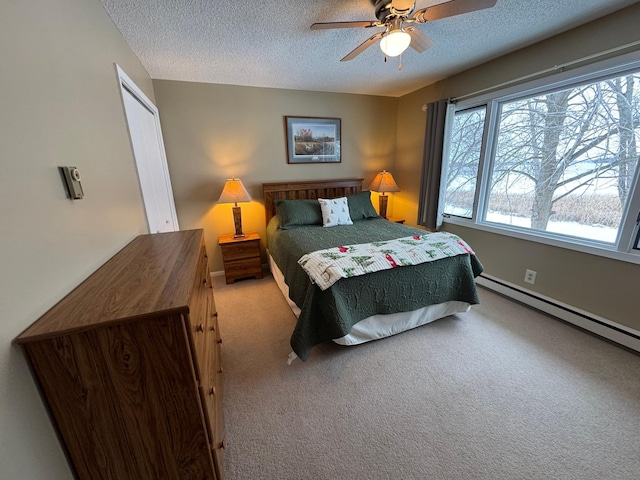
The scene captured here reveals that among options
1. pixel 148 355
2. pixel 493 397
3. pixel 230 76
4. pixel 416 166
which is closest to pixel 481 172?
pixel 416 166

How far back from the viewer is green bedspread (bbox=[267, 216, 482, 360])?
1.72 meters

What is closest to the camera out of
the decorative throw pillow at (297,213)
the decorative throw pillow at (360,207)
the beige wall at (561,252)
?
the beige wall at (561,252)

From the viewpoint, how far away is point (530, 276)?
2471 mm

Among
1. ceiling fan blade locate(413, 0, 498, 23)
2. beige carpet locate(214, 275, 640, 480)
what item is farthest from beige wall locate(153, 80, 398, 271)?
ceiling fan blade locate(413, 0, 498, 23)

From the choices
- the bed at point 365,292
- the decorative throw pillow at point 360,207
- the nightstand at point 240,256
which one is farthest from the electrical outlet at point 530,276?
the nightstand at point 240,256

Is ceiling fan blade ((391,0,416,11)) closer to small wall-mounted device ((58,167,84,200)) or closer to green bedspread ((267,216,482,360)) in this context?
green bedspread ((267,216,482,360))

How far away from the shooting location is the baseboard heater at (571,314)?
1.89 metres

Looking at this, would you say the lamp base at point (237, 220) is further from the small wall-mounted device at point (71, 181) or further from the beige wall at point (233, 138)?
the small wall-mounted device at point (71, 181)

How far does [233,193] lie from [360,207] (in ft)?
5.32

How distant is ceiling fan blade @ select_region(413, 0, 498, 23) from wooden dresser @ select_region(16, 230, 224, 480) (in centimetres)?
194

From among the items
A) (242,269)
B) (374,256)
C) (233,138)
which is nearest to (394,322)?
(374,256)

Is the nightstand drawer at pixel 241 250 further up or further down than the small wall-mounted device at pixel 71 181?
further down

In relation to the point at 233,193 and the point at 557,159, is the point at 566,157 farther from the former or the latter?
the point at 233,193

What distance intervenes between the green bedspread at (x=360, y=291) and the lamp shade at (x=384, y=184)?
3.98 feet
